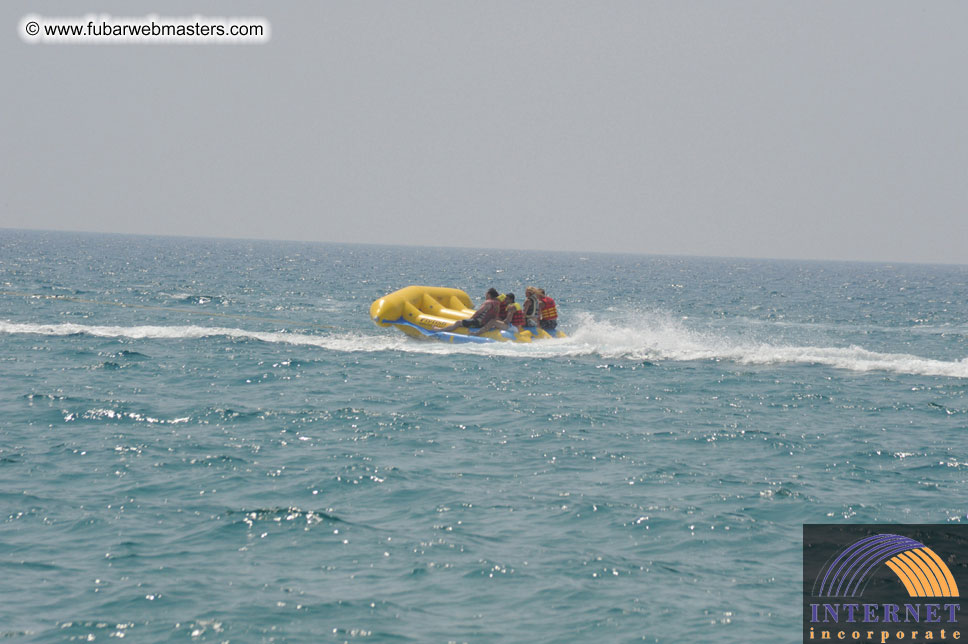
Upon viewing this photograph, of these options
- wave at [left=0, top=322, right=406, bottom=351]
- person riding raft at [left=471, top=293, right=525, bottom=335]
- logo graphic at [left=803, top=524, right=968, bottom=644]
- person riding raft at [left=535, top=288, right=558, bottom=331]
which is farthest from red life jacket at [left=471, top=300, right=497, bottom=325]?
logo graphic at [left=803, top=524, right=968, bottom=644]

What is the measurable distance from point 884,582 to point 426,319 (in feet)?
42.1

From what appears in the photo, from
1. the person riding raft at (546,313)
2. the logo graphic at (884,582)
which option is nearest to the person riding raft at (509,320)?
the person riding raft at (546,313)

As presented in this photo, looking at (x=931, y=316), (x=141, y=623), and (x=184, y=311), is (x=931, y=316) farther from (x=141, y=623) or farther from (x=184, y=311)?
(x=141, y=623)

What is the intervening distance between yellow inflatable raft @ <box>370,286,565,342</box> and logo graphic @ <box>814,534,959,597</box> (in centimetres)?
1133

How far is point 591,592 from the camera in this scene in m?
6.03

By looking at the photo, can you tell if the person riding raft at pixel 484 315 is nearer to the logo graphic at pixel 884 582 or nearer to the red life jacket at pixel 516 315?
the red life jacket at pixel 516 315

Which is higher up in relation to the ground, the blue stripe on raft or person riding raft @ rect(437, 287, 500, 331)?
person riding raft @ rect(437, 287, 500, 331)

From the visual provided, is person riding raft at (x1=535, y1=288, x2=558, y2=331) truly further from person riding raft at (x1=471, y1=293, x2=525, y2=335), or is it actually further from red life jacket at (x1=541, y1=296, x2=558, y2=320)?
person riding raft at (x1=471, y1=293, x2=525, y2=335)

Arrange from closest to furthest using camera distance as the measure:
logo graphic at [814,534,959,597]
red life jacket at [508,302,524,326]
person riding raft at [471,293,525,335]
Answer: logo graphic at [814,534,959,597], person riding raft at [471,293,525,335], red life jacket at [508,302,524,326]

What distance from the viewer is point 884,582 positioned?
6.42m

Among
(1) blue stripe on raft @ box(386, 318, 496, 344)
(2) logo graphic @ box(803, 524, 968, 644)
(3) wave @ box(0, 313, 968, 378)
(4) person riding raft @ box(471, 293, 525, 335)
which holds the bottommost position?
(2) logo graphic @ box(803, 524, 968, 644)

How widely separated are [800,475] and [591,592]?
3930 millimetres

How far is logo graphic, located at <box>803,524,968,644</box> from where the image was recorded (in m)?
5.77

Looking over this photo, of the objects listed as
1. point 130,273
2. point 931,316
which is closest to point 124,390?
point 931,316
